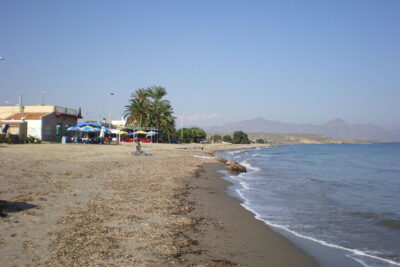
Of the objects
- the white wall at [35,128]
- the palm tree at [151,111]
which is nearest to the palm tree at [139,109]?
the palm tree at [151,111]

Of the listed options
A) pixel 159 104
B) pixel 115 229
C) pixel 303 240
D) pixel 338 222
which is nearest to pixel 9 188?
pixel 115 229

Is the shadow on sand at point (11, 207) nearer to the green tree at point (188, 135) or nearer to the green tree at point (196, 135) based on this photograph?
the green tree at point (188, 135)

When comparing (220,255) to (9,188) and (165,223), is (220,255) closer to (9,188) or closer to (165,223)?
(165,223)

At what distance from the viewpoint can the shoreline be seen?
5.80 m

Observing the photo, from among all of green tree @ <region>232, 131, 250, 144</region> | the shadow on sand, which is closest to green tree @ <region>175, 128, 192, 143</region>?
green tree @ <region>232, 131, 250, 144</region>

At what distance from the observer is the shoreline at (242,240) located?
5805mm

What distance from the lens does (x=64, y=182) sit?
1099 centimetres

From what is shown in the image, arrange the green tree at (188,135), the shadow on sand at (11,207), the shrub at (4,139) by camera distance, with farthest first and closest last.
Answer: the green tree at (188,135) → the shrub at (4,139) → the shadow on sand at (11,207)

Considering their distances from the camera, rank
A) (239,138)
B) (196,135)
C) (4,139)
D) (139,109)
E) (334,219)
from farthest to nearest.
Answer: (239,138)
(196,135)
(139,109)
(4,139)
(334,219)

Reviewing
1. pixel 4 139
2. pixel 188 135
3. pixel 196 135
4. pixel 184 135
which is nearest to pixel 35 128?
pixel 4 139

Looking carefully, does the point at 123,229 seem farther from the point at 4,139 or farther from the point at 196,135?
the point at 196,135

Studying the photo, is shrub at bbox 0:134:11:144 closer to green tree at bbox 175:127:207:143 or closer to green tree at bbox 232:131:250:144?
green tree at bbox 175:127:207:143

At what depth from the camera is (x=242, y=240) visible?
22.6 ft

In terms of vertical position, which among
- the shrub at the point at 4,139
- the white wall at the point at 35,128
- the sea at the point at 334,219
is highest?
the white wall at the point at 35,128
